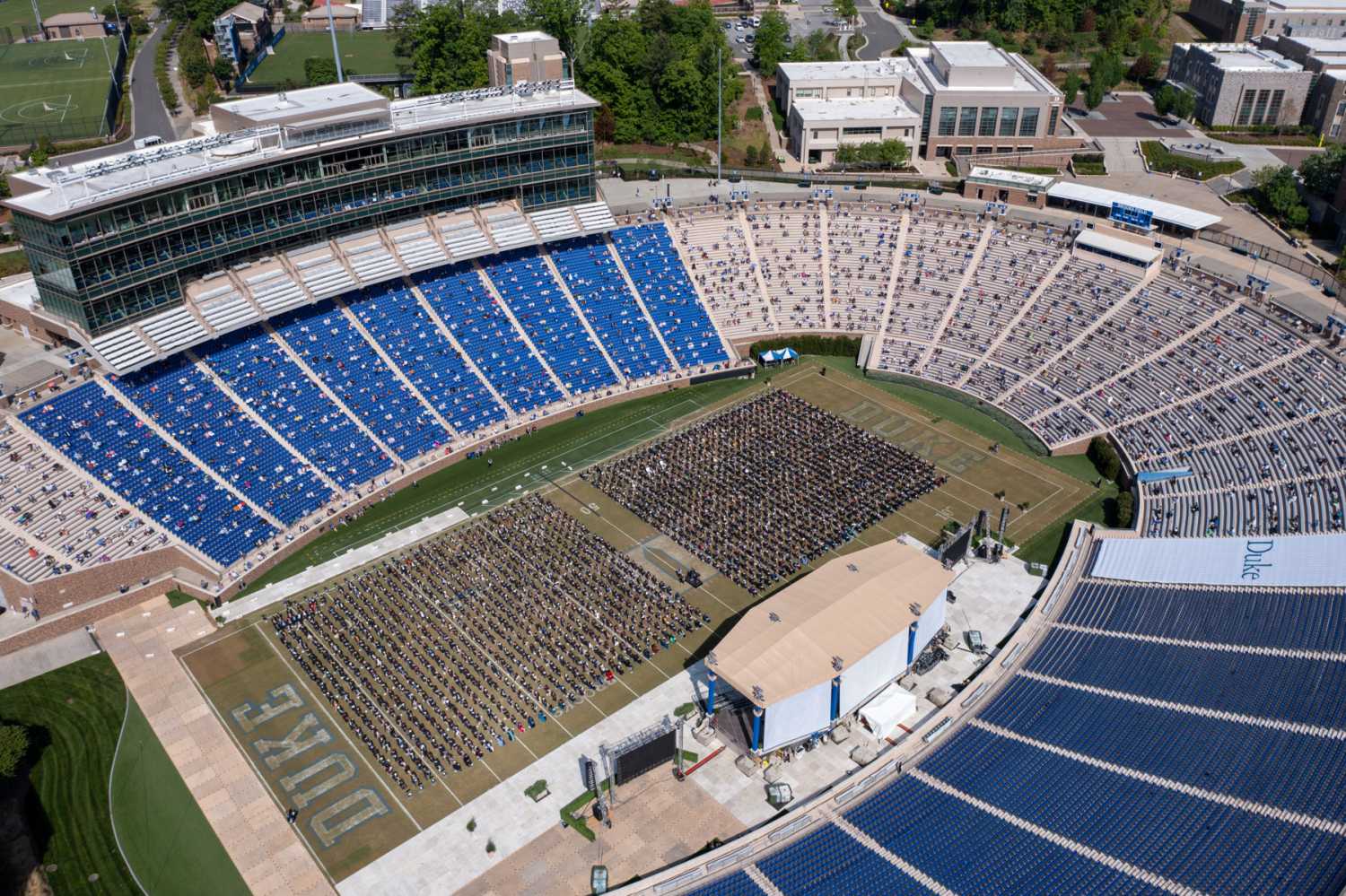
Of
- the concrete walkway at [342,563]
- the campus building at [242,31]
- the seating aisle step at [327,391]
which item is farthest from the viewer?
the campus building at [242,31]

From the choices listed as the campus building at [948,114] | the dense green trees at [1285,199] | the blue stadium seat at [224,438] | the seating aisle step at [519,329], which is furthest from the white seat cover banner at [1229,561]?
the campus building at [948,114]

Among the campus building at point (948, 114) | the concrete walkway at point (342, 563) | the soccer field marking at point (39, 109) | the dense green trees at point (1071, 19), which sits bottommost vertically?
the concrete walkway at point (342, 563)

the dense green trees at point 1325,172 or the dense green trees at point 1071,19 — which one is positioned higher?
the dense green trees at point 1071,19

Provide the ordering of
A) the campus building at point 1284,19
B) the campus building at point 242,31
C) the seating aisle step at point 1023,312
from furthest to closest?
the campus building at point 242,31
the campus building at point 1284,19
the seating aisle step at point 1023,312

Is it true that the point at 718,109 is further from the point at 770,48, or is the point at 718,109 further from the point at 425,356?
the point at 425,356

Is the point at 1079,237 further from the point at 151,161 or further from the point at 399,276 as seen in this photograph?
the point at 151,161

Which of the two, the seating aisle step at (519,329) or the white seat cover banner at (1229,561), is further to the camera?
the seating aisle step at (519,329)

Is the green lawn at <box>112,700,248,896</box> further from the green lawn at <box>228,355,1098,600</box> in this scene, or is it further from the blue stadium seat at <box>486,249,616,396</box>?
the blue stadium seat at <box>486,249,616,396</box>

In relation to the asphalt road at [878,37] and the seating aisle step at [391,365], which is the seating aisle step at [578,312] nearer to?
the seating aisle step at [391,365]
